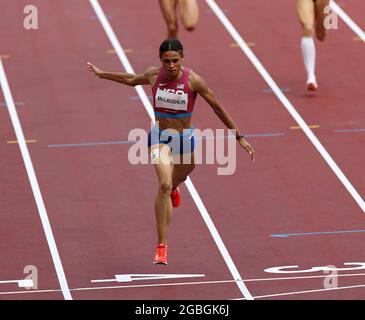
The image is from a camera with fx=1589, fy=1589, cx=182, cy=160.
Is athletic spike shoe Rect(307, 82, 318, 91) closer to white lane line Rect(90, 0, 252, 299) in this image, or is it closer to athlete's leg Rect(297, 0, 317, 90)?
athlete's leg Rect(297, 0, 317, 90)

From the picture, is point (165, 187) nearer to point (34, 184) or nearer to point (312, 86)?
point (34, 184)

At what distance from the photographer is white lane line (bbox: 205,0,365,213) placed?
19625 millimetres

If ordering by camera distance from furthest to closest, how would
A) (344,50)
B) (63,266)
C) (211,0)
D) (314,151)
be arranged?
1. (211,0)
2. (344,50)
3. (314,151)
4. (63,266)

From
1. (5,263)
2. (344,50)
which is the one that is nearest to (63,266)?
(5,263)

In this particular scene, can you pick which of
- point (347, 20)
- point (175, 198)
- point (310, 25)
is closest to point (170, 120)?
point (175, 198)

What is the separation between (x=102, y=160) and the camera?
2062 cm

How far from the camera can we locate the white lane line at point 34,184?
55.8 feet

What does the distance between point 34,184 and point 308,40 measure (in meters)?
5.35

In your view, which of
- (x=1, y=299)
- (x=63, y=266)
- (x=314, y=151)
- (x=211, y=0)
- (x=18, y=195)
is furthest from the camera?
(x=211, y=0)

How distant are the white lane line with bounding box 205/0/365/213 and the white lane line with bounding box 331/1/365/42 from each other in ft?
6.19

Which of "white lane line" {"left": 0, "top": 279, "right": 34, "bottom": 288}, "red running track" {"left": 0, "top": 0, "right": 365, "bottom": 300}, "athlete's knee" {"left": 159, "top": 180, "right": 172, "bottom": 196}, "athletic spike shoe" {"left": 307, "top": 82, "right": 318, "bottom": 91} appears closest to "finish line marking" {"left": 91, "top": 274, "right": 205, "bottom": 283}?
"red running track" {"left": 0, "top": 0, "right": 365, "bottom": 300}

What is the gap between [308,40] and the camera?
75.8ft

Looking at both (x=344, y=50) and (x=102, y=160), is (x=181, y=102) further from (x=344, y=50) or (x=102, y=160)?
(x=344, y=50)

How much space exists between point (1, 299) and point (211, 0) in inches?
475
